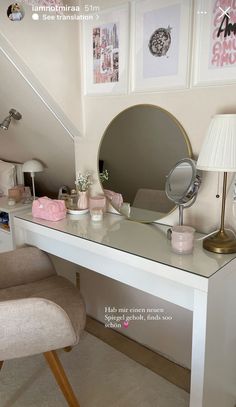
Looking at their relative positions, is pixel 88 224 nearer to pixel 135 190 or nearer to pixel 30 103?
pixel 135 190

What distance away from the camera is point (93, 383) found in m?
1.65

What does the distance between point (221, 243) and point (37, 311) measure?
0.75 metres

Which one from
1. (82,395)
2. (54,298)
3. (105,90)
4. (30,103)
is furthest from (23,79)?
(82,395)

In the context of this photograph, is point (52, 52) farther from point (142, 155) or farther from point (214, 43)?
point (214, 43)

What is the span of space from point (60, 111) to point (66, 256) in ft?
2.55

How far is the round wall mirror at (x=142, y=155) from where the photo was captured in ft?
4.93

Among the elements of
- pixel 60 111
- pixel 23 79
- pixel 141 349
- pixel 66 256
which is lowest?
pixel 141 349

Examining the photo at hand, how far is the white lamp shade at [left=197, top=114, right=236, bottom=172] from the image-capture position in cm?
114

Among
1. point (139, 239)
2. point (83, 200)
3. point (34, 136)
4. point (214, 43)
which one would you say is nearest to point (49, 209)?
point (83, 200)

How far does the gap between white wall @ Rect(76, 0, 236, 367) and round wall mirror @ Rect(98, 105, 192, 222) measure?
0.04 metres

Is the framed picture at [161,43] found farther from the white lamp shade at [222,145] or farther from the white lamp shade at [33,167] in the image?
the white lamp shade at [33,167]

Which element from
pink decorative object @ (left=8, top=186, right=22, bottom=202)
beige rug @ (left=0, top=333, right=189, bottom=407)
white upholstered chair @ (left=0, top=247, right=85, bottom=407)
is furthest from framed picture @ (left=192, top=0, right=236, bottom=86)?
pink decorative object @ (left=8, top=186, right=22, bottom=202)

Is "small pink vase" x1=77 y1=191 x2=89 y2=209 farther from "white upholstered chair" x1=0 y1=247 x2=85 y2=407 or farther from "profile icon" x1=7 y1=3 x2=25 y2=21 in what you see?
"profile icon" x1=7 y1=3 x2=25 y2=21

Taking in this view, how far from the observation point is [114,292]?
201 cm
